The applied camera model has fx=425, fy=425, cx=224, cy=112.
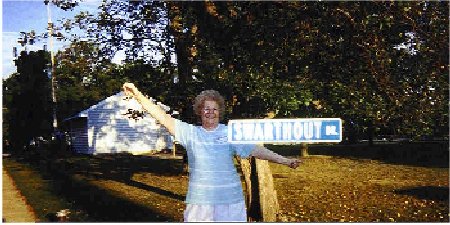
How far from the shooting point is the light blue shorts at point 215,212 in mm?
5617

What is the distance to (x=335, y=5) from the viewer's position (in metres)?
7.45

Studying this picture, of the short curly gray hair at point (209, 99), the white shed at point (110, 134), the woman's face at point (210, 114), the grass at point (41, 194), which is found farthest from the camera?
the white shed at point (110, 134)

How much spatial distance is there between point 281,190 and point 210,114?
8698 mm

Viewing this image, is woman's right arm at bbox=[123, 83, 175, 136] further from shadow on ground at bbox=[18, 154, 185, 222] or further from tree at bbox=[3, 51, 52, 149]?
tree at bbox=[3, 51, 52, 149]

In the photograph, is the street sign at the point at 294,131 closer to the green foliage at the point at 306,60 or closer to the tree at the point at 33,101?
the green foliage at the point at 306,60

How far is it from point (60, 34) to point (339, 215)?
822 cm

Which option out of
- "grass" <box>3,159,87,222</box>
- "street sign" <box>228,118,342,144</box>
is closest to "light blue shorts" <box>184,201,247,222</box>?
"street sign" <box>228,118,342,144</box>

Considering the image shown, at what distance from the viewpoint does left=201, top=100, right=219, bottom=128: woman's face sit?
5.91 meters

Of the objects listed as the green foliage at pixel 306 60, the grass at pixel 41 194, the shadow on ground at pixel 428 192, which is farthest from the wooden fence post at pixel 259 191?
the shadow on ground at pixel 428 192

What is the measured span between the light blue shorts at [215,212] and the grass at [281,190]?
2.10m

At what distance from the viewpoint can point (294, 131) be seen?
290 inches

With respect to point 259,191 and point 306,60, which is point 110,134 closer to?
point 259,191

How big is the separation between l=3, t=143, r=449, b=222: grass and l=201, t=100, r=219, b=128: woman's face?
6.58 feet

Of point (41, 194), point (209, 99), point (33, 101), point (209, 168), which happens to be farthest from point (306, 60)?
point (33, 101)
